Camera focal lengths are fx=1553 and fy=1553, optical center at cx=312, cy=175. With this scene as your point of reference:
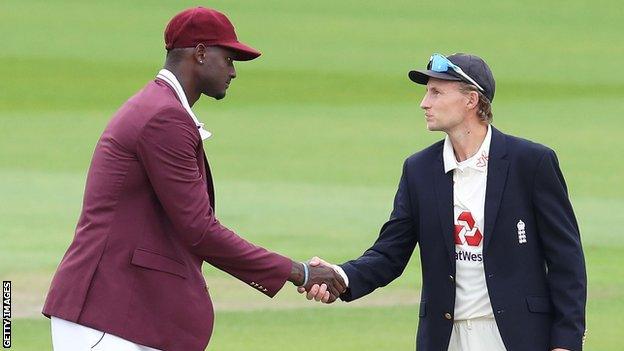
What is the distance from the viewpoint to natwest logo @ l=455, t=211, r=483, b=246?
5809 mm

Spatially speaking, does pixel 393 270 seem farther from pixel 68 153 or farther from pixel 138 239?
pixel 68 153

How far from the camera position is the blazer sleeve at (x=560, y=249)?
570cm

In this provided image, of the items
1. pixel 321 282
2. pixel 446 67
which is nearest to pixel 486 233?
pixel 446 67

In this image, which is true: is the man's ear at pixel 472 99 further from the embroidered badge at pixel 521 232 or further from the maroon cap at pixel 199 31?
the maroon cap at pixel 199 31

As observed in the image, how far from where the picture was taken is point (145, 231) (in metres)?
5.28

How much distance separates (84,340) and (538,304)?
5.58 ft

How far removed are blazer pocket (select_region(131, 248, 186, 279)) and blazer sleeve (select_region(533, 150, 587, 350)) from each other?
1355mm

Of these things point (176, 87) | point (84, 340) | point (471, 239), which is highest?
point (176, 87)

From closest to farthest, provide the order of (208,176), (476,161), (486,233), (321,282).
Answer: (208,176) < (486,233) < (476,161) < (321,282)

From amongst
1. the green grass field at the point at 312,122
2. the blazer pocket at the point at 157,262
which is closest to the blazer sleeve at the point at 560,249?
the blazer pocket at the point at 157,262

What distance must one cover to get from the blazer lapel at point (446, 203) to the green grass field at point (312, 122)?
9.87 feet

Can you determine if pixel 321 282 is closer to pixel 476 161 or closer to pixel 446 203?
pixel 446 203

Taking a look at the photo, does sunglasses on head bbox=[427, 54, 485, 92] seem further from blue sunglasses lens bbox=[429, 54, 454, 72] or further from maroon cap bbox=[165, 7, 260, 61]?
maroon cap bbox=[165, 7, 260, 61]

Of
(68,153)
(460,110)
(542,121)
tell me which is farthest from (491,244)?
(542,121)
